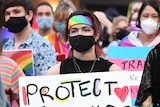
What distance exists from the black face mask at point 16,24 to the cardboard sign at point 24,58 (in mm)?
360

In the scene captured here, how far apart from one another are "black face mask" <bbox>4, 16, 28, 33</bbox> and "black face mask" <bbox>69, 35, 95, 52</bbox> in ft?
3.14

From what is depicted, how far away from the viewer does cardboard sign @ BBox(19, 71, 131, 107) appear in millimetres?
4516

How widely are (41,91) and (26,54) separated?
0.81m

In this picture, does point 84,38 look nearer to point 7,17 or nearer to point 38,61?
point 38,61

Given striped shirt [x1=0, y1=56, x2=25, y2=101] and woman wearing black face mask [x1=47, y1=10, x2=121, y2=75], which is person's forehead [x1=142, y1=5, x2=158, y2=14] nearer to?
woman wearing black face mask [x1=47, y1=10, x2=121, y2=75]

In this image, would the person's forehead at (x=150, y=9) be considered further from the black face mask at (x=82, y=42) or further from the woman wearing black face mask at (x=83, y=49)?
the black face mask at (x=82, y=42)

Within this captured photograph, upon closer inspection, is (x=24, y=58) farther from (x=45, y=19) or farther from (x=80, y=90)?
(x=45, y=19)

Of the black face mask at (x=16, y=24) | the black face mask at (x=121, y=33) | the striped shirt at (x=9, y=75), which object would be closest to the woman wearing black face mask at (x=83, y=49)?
the striped shirt at (x=9, y=75)

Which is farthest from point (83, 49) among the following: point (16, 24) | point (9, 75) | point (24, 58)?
point (16, 24)

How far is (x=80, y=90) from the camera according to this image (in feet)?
14.9

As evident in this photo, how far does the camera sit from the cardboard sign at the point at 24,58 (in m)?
5.24

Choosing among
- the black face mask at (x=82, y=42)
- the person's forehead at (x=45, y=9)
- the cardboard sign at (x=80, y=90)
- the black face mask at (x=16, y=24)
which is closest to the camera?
the cardboard sign at (x=80, y=90)

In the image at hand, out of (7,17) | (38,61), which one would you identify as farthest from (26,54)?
(7,17)

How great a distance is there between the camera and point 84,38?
4.69 m
